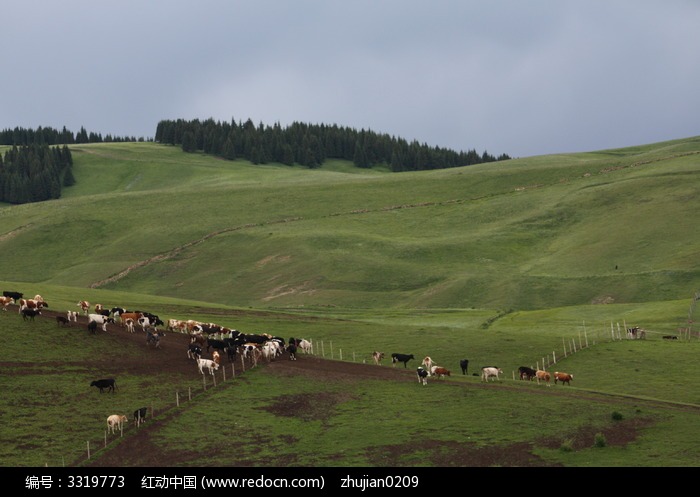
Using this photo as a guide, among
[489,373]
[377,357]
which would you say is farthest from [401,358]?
[489,373]

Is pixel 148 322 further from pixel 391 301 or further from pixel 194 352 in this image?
pixel 391 301

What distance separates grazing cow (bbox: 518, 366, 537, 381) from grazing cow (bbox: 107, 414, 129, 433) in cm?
2355

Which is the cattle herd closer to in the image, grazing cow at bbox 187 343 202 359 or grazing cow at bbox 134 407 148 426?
grazing cow at bbox 187 343 202 359

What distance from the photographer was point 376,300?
108188 millimetres

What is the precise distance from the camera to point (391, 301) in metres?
108

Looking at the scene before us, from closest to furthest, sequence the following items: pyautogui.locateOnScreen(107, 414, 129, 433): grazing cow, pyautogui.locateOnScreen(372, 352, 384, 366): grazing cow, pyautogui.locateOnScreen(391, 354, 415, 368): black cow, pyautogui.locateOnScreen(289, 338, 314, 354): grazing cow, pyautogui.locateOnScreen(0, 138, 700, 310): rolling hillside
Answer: pyautogui.locateOnScreen(107, 414, 129, 433): grazing cow → pyautogui.locateOnScreen(391, 354, 415, 368): black cow → pyautogui.locateOnScreen(372, 352, 384, 366): grazing cow → pyautogui.locateOnScreen(289, 338, 314, 354): grazing cow → pyautogui.locateOnScreen(0, 138, 700, 310): rolling hillside

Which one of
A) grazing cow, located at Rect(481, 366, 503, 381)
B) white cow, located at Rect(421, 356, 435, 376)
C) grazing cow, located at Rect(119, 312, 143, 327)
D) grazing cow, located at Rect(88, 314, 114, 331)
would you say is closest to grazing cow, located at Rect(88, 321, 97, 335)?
grazing cow, located at Rect(88, 314, 114, 331)

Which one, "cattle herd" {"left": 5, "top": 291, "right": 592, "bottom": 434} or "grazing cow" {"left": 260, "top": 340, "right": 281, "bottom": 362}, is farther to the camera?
"grazing cow" {"left": 260, "top": 340, "right": 281, "bottom": 362}

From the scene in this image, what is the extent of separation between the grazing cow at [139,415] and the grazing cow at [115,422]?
1.73 ft

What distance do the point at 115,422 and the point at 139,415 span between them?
1482 mm

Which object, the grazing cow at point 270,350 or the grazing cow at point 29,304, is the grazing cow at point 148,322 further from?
the grazing cow at point 270,350

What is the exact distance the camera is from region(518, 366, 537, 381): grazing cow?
58062 millimetres

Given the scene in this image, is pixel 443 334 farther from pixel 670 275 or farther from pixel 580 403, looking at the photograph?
pixel 670 275
